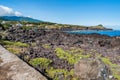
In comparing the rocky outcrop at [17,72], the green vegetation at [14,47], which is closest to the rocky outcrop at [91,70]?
the green vegetation at [14,47]

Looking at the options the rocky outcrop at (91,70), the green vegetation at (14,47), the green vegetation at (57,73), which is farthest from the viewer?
the green vegetation at (14,47)

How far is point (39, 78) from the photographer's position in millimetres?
4520

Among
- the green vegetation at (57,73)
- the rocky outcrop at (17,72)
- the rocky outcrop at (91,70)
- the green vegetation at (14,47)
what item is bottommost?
the green vegetation at (57,73)

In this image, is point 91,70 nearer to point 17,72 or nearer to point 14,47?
point 17,72

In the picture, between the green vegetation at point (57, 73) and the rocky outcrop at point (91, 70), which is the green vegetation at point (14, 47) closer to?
the green vegetation at point (57, 73)

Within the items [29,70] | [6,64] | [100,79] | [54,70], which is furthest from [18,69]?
[54,70]

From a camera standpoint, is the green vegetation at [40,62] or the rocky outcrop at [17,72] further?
the green vegetation at [40,62]

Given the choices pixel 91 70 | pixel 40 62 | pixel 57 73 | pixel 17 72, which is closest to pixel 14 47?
pixel 40 62

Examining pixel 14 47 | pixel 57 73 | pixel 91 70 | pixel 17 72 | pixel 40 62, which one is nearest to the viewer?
pixel 17 72

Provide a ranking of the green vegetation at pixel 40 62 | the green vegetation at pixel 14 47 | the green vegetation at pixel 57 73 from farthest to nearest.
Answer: the green vegetation at pixel 14 47, the green vegetation at pixel 40 62, the green vegetation at pixel 57 73

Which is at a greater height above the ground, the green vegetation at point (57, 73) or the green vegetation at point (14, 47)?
the green vegetation at point (14, 47)

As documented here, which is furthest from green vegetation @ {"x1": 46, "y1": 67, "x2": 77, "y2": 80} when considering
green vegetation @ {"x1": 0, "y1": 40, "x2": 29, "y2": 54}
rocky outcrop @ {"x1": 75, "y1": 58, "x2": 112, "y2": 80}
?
green vegetation @ {"x1": 0, "y1": 40, "x2": 29, "y2": 54}

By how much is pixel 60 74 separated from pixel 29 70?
938cm

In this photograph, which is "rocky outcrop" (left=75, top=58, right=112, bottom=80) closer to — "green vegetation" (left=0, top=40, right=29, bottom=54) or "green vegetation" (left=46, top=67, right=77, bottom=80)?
"green vegetation" (left=46, top=67, right=77, bottom=80)
